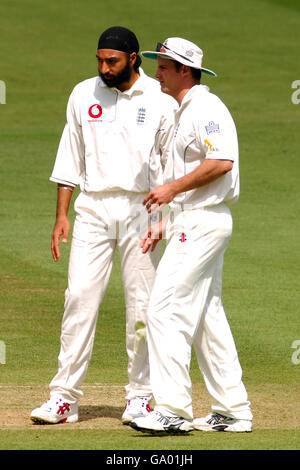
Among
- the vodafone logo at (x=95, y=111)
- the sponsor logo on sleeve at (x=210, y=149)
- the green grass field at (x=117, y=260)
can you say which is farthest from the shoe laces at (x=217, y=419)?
the vodafone logo at (x=95, y=111)

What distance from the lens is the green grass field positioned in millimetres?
7504

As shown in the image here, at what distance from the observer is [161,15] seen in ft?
105

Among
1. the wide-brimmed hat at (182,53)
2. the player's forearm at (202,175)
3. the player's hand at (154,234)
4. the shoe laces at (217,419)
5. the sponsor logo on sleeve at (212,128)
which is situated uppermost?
the wide-brimmed hat at (182,53)

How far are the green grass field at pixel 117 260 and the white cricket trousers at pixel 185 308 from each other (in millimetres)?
275

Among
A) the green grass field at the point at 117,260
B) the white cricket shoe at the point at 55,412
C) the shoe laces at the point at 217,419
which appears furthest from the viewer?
the green grass field at the point at 117,260

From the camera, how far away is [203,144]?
6551 mm

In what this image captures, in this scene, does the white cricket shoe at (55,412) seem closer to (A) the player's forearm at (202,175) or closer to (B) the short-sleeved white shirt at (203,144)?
(B) the short-sleeved white shirt at (203,144)

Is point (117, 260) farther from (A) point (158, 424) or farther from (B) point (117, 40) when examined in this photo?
(A) point (158, 424)

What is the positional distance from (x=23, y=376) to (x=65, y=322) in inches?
58.4

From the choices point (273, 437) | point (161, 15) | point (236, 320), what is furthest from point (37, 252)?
point (161, 15)

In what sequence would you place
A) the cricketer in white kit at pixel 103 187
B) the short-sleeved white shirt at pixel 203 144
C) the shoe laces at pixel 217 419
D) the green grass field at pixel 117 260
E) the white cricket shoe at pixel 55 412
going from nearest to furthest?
the short-sleeved white shirt at pixel 203 144, the shoe laces at pixel 217 419, the white cricket shoe at pixel 55 412, the cricketer in white kit at pixel 103 187, the green grass field at pixel 117 260

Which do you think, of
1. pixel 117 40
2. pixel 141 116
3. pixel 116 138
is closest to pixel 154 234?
pixel 116 138

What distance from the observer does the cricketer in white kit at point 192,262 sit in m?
6.49

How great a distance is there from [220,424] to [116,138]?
1.89 metres
